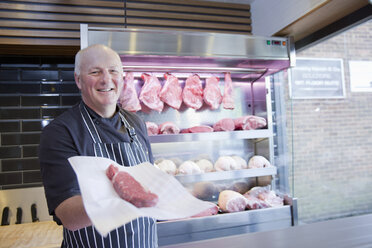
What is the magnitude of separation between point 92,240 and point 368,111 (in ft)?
9.02

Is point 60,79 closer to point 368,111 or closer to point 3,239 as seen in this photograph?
point 3,239

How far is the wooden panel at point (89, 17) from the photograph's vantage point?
2494 mm

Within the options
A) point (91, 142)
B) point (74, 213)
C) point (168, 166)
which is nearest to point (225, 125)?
point (168, 166)

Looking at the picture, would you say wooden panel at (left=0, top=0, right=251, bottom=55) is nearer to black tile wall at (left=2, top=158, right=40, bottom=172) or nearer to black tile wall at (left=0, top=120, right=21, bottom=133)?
black tile wall at (left=0, top=120, right=21, bottom=133)

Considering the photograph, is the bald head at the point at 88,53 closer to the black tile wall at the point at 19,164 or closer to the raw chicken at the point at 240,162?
Answer: the raw chicken at the point at 240,162

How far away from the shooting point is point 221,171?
2.41 m

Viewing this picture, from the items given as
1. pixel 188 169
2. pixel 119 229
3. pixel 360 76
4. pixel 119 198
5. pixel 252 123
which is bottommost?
pixel 119 229

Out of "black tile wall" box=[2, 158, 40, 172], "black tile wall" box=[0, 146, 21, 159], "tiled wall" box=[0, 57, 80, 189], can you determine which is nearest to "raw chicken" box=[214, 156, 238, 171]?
"tiled wall" box=[0, 57, 80, 189]

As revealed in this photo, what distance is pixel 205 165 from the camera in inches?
101

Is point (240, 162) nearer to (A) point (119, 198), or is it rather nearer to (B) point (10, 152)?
(A) point (119, 198)

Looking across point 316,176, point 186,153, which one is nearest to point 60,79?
point 186,153

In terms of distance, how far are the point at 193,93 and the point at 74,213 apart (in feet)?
5.91

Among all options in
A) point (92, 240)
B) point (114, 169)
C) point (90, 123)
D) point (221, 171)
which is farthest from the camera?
point (221, 171)

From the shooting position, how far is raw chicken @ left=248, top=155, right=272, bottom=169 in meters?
2.60
